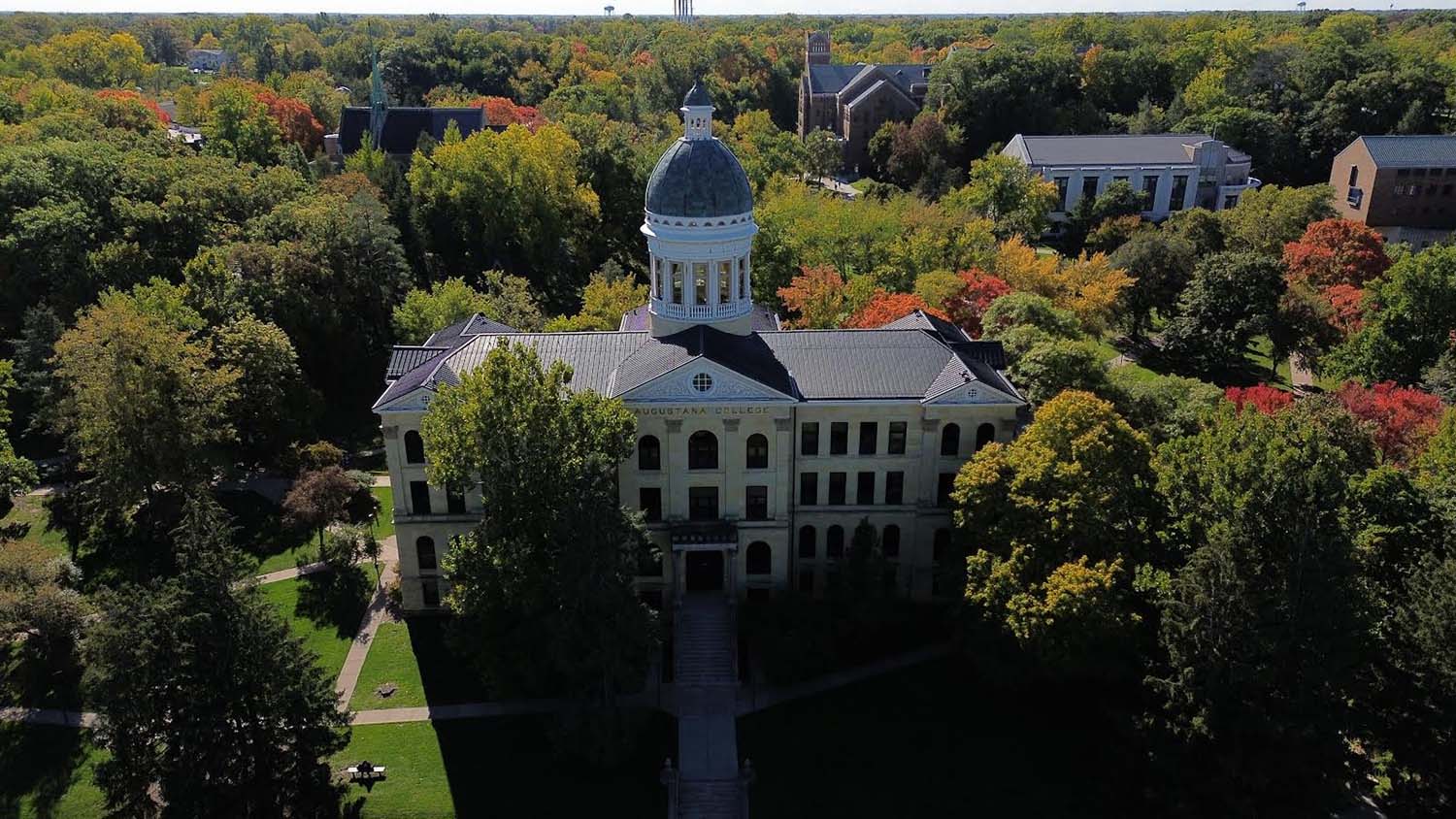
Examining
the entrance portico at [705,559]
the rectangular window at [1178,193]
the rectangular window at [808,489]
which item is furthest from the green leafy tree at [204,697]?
the rectangular window at [1178,193]

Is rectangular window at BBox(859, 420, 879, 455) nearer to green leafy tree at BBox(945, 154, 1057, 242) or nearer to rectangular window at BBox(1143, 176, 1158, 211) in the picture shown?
green leafy tree at BBox(945, 154, 1057, 242)

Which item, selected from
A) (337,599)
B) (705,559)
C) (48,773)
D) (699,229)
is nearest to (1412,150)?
(699,229)

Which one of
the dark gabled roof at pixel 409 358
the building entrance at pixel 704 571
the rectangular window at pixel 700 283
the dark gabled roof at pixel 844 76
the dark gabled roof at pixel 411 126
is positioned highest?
the dark gabled roof at pixel 844 76

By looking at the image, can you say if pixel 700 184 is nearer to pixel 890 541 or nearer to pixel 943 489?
pixel 943 489

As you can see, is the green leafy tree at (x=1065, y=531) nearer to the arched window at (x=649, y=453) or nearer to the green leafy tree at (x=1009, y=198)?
the arched window at (x=649, y=453)

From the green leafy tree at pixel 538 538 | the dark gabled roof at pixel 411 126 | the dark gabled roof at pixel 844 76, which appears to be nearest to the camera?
the green leafy tree at pixel 538 538

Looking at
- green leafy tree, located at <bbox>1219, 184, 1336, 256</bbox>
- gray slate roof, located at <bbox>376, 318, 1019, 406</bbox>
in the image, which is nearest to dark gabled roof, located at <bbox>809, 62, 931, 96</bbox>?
green leafy tree, located at <bbox>1219, 184, 1336, 256</bbox>
